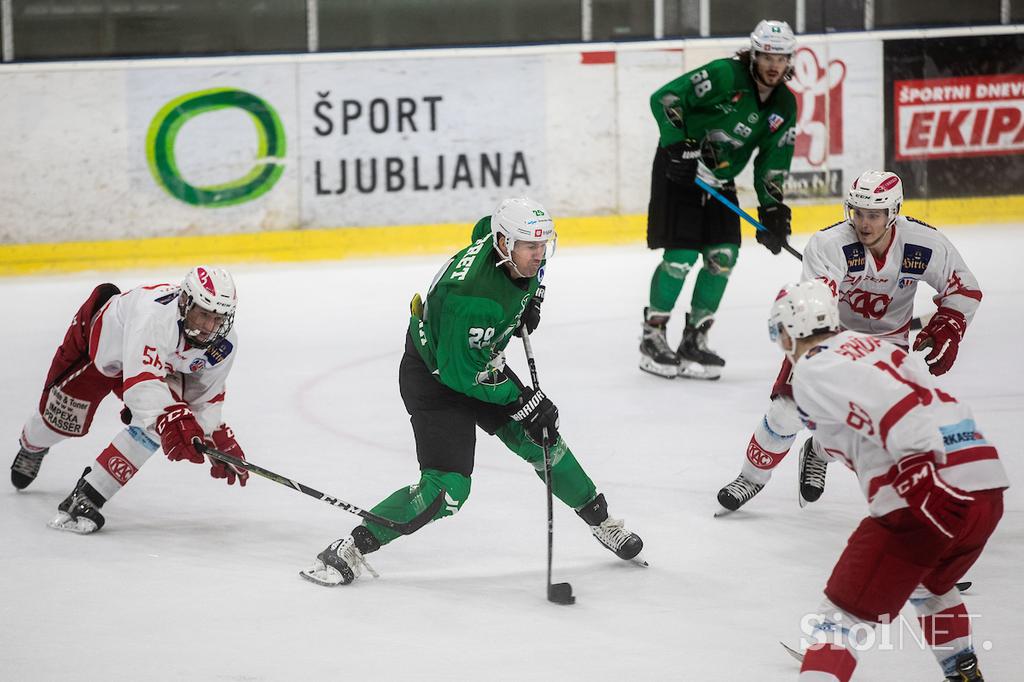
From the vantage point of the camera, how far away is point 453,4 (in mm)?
9297

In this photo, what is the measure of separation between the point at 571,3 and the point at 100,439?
5.22 m

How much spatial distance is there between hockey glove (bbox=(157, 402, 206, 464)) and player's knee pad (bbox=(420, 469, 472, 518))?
2.06 ft

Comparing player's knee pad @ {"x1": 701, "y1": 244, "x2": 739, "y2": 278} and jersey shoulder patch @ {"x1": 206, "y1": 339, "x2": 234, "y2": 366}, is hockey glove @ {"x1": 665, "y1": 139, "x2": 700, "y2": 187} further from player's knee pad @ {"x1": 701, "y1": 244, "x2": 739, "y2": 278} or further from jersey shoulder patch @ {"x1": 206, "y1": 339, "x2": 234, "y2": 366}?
jersey shoulder patch @ {"x1": 206, "y1": 339, "x2": 234, "y2": 366}

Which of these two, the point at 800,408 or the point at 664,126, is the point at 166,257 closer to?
the point at 664,126

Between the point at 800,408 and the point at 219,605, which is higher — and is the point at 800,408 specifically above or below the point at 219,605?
above

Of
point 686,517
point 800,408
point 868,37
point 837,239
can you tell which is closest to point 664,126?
point 837,239

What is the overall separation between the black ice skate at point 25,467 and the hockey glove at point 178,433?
0.86m

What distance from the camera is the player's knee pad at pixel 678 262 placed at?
6.13 metres

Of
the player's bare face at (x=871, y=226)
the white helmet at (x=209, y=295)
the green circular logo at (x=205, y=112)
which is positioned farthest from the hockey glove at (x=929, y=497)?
the green circular logo at (x=205, y=112)

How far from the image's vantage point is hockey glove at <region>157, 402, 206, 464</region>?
3.76 m

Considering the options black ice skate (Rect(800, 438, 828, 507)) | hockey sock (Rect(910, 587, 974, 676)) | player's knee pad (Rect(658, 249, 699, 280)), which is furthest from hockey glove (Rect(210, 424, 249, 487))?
player's knee pad (Rect(658, 249, 699, 280))

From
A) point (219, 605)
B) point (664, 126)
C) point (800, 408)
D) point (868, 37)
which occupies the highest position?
point (868, 37)

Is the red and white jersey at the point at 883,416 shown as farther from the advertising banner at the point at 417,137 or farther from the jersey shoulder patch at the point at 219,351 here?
the advertising banner at the point at 417,137

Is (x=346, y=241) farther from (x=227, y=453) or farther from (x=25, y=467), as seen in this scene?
(x=227, y=453)
